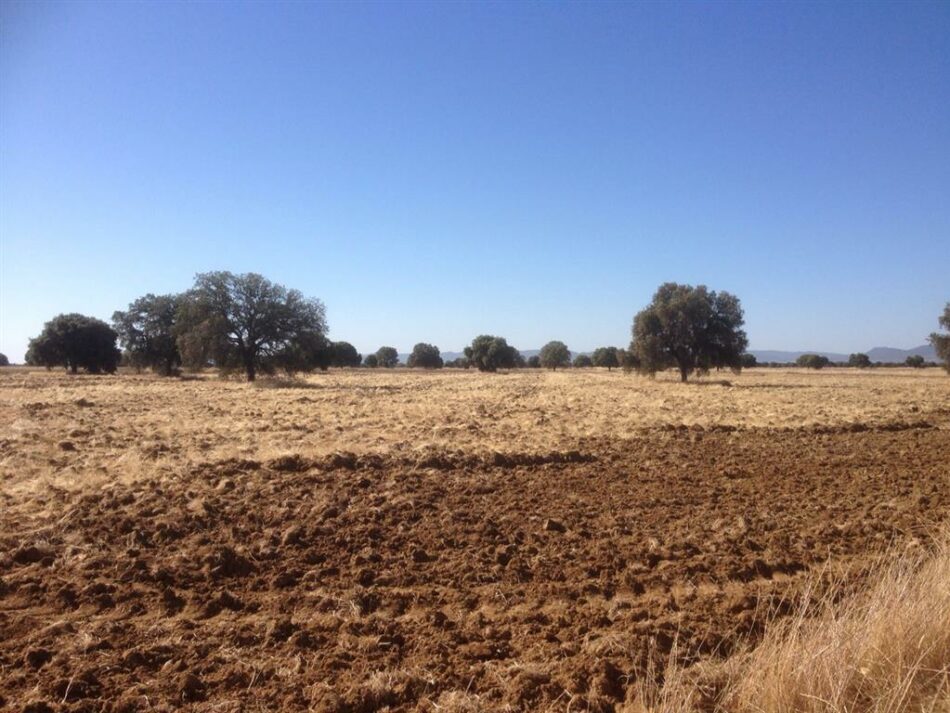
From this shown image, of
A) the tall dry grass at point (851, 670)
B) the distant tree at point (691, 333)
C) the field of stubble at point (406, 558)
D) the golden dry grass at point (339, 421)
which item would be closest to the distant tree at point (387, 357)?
the distant tree at point (691, 333)

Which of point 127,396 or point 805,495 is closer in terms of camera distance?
point 805,495

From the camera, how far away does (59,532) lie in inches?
344

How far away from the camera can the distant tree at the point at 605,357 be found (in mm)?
125637

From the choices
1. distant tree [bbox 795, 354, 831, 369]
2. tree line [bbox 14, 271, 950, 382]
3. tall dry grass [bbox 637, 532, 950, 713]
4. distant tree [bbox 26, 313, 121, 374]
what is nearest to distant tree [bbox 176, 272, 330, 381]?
tree line [bbox 14, 271, 950, 382]

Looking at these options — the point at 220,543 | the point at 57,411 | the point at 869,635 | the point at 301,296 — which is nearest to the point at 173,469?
the point at 220,543

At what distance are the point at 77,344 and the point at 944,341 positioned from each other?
95991 millimetres

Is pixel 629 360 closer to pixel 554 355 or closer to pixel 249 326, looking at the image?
pixel 249 326

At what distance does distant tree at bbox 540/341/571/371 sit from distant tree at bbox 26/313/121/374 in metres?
82.3

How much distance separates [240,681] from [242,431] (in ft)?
49.6

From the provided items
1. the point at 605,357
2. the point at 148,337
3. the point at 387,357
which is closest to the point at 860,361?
the point at 605,357

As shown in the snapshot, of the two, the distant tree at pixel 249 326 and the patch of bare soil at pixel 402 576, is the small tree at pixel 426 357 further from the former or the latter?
the patch of bare soil at pixel 402 576

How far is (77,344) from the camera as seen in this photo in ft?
250

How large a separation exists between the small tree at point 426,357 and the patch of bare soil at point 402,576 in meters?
122

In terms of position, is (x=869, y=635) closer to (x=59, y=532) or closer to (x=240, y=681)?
(x=240, y=681)
